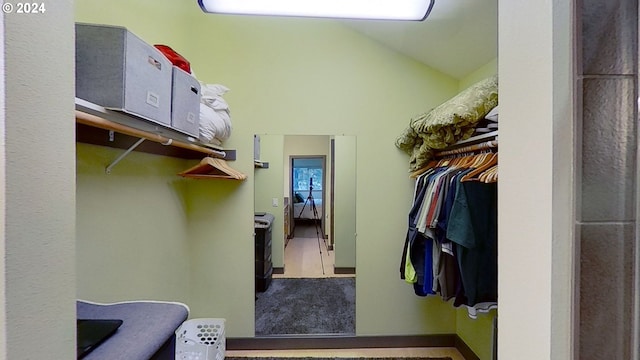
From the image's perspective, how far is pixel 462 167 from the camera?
5.97 ft

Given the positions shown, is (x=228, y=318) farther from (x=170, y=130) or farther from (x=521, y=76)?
(x=521, y=76)

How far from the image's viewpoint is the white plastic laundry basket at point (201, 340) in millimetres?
2184

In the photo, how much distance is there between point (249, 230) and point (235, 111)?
0.96m

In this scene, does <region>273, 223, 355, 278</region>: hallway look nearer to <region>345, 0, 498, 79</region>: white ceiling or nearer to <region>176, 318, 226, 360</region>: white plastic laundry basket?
<region>176, 318, 226, 360</region>: white plastic laundry basket

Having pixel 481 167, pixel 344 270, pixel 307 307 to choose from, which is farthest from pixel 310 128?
pixel 307 307

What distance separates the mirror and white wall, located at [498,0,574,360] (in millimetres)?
1999

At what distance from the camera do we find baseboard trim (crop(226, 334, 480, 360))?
2520 millimetres

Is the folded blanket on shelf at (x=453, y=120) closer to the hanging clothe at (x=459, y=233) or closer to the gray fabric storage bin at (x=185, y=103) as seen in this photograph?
the hanging clothe at (x=459, y=233)

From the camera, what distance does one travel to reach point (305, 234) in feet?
9.12

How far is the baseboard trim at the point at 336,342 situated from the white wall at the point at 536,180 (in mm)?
2170

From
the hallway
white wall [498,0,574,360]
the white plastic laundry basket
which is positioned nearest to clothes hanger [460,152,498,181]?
white wall [498,0,574,360]

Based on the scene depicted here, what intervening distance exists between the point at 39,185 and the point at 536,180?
33.1 inches

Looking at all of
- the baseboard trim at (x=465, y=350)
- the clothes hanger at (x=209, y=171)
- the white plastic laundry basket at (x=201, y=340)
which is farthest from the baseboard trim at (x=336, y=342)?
the clothes hanger at (x=209, y=171)

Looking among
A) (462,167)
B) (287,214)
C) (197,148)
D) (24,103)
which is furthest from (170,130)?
(462,167)
